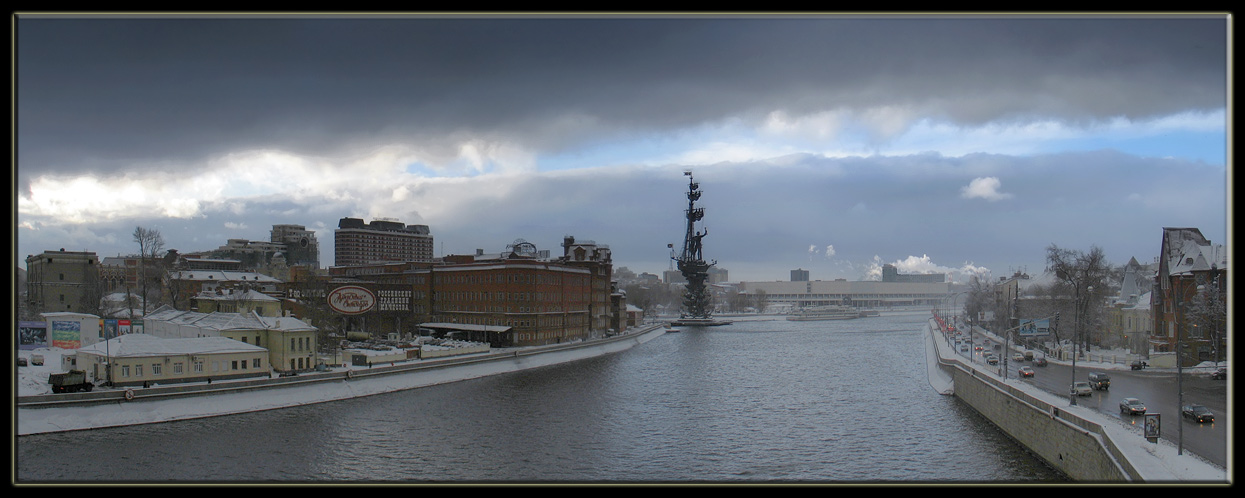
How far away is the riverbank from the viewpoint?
29844 millimetres

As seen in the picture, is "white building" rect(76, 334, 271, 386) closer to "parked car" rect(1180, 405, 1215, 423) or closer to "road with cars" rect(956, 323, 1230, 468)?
"road with cars" rect(956, 323, 1230, 468)

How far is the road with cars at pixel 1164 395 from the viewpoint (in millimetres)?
21983

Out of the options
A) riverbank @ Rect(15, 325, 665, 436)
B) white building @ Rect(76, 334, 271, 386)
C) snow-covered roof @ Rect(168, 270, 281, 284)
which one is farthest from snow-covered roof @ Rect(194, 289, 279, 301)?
white building @ Rect(76, 334, 271, 386)

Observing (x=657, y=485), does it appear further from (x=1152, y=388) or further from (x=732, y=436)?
(x=1152, y=388)

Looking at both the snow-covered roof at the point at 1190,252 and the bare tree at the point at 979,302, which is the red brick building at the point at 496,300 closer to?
the snow-covered roof at the point at 1190,252

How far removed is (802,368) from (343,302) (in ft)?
110

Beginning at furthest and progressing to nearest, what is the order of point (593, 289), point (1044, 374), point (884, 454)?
point (593, 289) → point (1044, 374) → point (884, 454)

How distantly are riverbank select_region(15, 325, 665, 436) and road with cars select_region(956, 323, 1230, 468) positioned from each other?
101 feet

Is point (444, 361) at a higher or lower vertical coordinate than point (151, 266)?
lower

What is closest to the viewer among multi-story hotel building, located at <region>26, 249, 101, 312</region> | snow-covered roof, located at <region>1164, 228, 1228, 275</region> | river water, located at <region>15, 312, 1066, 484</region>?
river water, located at <region>15, 312, 1066, 484</region>

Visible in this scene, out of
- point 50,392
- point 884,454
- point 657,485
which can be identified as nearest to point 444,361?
point 50,392

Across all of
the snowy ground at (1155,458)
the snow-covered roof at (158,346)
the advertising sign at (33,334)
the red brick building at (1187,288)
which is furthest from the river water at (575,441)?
the advertising sign at (33,334)

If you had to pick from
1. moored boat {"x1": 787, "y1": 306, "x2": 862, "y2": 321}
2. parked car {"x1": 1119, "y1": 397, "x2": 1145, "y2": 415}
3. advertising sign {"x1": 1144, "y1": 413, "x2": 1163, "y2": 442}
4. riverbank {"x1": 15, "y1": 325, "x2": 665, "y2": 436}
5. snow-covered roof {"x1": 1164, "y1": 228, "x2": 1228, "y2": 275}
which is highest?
snow-covered roof {"x1": 1164, "y1": 228, "x2": 1228, "y2": 275}

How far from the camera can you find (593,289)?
81938 millimetres
